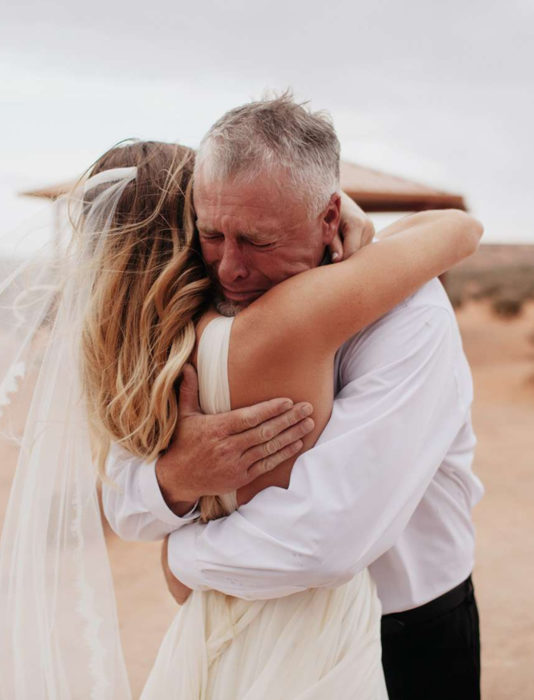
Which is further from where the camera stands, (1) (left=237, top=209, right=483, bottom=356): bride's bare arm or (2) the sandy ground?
(2) the sandy ground

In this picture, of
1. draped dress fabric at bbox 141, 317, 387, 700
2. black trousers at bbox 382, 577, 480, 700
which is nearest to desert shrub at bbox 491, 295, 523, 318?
black trousers at bbox 382, 577, 480, 700

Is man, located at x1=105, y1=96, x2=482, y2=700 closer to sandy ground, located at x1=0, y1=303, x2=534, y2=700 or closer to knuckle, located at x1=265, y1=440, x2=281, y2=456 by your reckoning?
knuckle, located at x1=265, y1=440, x2=281, y2=456

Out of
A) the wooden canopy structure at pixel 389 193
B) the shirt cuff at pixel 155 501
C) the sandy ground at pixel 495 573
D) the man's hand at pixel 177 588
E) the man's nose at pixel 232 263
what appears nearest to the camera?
the man's nose at pixel 232 263

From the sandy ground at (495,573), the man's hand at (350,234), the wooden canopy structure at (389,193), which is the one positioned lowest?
the sandy ground at (495,573)

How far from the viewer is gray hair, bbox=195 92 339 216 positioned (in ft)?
5.10

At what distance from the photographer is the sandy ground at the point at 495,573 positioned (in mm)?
4430

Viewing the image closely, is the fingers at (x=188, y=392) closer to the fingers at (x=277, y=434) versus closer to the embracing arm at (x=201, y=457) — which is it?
the embracing arm at (x=201, y=457)

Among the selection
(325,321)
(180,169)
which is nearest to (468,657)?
(325,321)

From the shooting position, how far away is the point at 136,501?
6.23 feet

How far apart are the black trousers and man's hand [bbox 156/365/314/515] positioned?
739mm

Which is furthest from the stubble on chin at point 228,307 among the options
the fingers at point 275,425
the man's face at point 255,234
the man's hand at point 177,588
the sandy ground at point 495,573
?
the sandy ground at point 495,573

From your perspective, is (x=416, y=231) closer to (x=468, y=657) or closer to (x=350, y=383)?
(x=350, y=383)

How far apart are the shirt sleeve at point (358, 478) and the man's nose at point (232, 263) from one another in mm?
330

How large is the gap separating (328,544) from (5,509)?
3.72 ft
